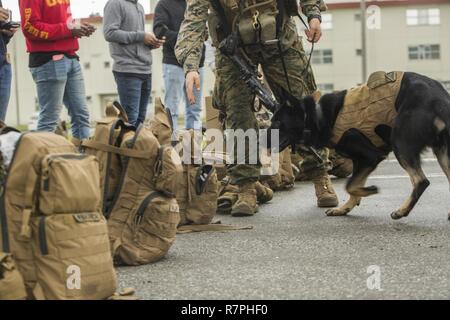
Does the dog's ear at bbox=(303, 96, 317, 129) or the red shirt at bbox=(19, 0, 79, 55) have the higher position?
the red shirt at bbox=(19, 0, 79, 55)

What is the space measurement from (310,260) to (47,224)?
141 centimetres

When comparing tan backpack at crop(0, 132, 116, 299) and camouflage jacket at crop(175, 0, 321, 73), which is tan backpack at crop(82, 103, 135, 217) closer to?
tan backpack at crop(0, 132, 116, 299)

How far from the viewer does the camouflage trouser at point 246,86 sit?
4.95 m

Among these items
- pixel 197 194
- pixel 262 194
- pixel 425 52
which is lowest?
pixel 425 52

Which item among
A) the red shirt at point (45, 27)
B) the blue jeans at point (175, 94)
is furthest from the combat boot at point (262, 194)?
the red shirt at point (45, 27)

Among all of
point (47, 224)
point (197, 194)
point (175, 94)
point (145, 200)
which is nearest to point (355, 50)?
point (175, 94)

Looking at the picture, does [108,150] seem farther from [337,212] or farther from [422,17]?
[422,17]

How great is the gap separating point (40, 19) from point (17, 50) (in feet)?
127

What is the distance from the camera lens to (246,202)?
491 cm

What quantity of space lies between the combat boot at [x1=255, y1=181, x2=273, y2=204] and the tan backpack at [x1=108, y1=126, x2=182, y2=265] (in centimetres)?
223

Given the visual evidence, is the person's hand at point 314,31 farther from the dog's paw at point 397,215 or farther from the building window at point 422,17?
the building window at point 422,17

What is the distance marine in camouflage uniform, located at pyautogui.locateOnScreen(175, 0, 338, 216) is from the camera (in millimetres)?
4844

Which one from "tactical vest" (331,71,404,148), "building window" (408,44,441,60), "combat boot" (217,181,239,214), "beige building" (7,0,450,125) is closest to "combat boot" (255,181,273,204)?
"combat boot" (217,181,239,214)

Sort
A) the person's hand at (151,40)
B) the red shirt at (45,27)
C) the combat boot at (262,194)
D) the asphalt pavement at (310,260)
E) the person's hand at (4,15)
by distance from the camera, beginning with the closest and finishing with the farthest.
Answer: the asphalt pavement at (310,260), the person's hand at (4,15), the red shirt at (45,27), the combat boot at (262,194), the person's hand at (151,40)
